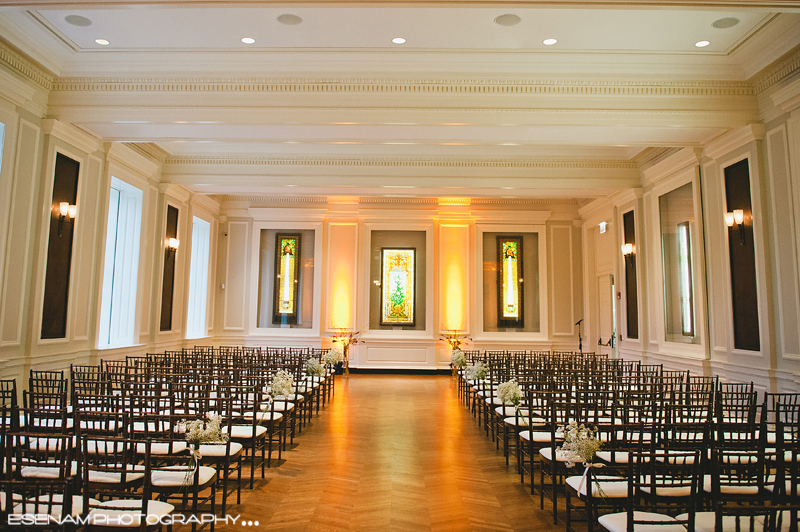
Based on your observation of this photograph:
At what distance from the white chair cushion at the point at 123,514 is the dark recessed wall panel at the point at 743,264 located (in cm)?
705

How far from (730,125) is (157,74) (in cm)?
765

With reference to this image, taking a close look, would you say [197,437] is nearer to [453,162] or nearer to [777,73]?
[777,73]

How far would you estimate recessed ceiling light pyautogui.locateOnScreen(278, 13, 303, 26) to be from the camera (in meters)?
5.90

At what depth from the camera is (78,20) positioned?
238 inches

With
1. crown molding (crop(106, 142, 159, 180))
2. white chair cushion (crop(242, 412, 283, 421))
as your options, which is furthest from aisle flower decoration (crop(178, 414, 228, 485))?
crown molding (crop(106, 142, 159, 180))

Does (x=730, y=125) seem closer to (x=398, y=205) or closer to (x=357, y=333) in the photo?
(x=398, y=205)

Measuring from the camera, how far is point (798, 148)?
20.2ft

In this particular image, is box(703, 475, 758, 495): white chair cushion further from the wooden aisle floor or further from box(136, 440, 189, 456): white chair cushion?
box(136, 440, 189, 456): white chair cushion

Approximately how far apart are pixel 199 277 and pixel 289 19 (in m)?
8.68

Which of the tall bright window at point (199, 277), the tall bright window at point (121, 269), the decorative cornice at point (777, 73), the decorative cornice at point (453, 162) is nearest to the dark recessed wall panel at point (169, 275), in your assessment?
the tall bright window at point (121, 269)

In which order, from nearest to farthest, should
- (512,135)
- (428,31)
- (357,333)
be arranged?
(428,31) → (512,135) → (357,333)

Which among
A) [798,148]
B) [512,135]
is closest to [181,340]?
[512,135]

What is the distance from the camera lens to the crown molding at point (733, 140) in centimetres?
682

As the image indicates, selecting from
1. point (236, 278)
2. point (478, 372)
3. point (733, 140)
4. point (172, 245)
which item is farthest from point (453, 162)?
point (236, 278)
